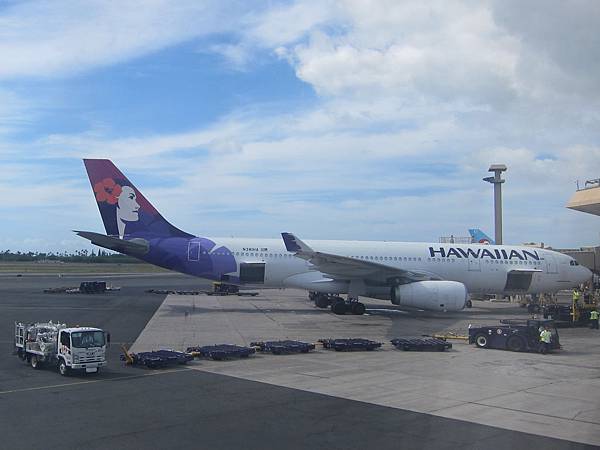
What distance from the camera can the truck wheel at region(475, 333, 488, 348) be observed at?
67.8ft

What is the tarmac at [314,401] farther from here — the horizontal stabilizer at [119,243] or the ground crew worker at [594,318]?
the horizontal stabilizer at [119,243]

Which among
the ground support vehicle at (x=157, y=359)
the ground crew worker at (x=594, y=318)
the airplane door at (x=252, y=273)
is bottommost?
the ground support vehicle at (x=157, y=359)

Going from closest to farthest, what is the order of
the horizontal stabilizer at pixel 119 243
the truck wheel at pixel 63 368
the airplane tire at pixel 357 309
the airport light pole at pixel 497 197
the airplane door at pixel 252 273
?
the truck wheel at pixel 63 368
the horizontal stabilizer at pixel 119 243
the airplane tire at pixel 357 309
the airplane door at pixel 252 273
the airport light pole at pixel 497 197

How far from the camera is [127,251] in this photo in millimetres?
32562

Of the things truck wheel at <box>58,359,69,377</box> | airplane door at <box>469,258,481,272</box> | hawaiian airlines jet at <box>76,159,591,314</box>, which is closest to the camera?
truck wheel at <box>58,359,69,377</box>

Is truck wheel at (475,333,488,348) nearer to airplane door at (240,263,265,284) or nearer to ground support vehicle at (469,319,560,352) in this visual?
ground support vehicle at (469,319,560,352)

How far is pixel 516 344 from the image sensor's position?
2003cm

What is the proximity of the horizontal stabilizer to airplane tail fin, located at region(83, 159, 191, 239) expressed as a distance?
683 millimetres

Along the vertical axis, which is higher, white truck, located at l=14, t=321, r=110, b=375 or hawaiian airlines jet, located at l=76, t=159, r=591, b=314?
hawaiian airlines jet, located at l=76, t=159, r=591, b=314

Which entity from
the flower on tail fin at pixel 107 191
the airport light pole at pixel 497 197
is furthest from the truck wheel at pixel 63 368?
the airport light pole at pixel 497 197

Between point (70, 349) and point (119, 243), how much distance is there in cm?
1725

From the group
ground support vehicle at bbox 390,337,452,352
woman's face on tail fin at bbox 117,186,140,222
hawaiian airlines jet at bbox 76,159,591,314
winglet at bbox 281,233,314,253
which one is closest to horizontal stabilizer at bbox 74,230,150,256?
hawaiian airlines jet at bbox 76,159,591,314

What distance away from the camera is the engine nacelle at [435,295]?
2884 centimetres

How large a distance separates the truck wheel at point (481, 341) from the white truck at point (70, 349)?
12.2m
